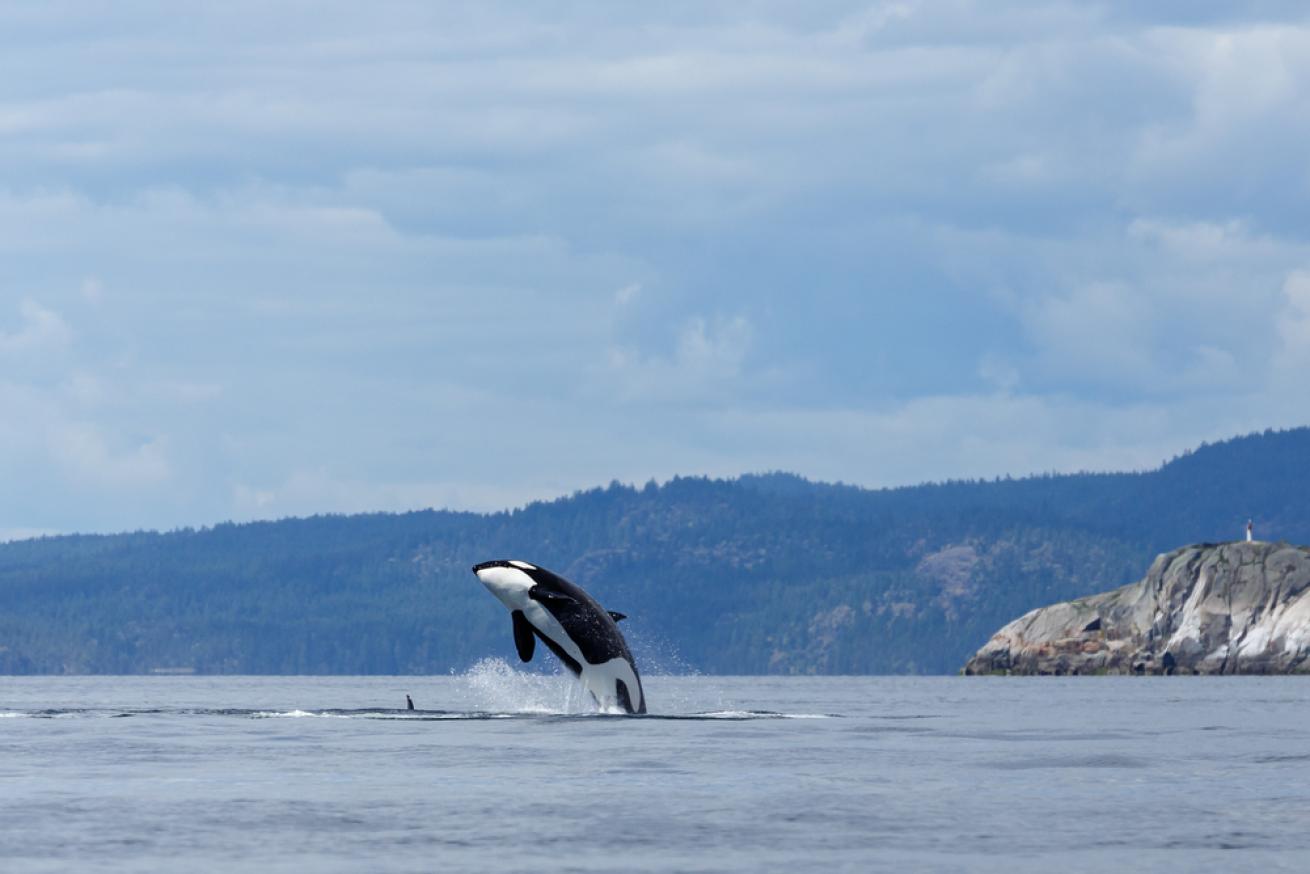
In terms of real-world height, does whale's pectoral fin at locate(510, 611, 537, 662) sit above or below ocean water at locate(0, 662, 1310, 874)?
above

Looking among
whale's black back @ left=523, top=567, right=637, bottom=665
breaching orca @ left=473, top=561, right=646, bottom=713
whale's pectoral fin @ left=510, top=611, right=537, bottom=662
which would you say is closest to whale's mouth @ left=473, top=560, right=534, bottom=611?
breaching orca @ left=473, top=561, right=646, bottom=713

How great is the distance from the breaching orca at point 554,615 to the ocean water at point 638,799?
2.39 m

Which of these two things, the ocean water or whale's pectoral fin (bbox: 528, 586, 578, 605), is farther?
whale's pectoral fin (bbox: 528, 586, 578, 605)

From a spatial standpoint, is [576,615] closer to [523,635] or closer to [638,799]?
[523,635]

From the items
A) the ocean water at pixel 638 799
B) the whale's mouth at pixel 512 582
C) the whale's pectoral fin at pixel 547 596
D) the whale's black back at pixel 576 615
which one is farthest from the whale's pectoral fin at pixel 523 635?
the ocean water at pixel 638 799

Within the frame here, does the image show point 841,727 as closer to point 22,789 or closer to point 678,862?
point 22,789

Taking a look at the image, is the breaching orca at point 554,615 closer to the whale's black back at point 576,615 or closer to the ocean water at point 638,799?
the whale's black back at point 576,615

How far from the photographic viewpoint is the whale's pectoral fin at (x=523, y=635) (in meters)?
58.2

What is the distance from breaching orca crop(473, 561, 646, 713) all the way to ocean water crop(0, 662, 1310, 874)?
7.83 ft

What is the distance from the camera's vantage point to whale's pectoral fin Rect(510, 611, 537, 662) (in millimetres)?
58250

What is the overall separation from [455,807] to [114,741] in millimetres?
23268

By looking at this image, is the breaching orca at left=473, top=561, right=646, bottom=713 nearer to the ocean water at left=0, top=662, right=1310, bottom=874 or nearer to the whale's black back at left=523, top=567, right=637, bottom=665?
the whale's black back at left=523, top=567, right=637, bottom=665

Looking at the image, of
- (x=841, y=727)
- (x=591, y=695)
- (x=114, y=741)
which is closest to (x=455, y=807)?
(x=114, y=741)

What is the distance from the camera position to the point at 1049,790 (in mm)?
42031
